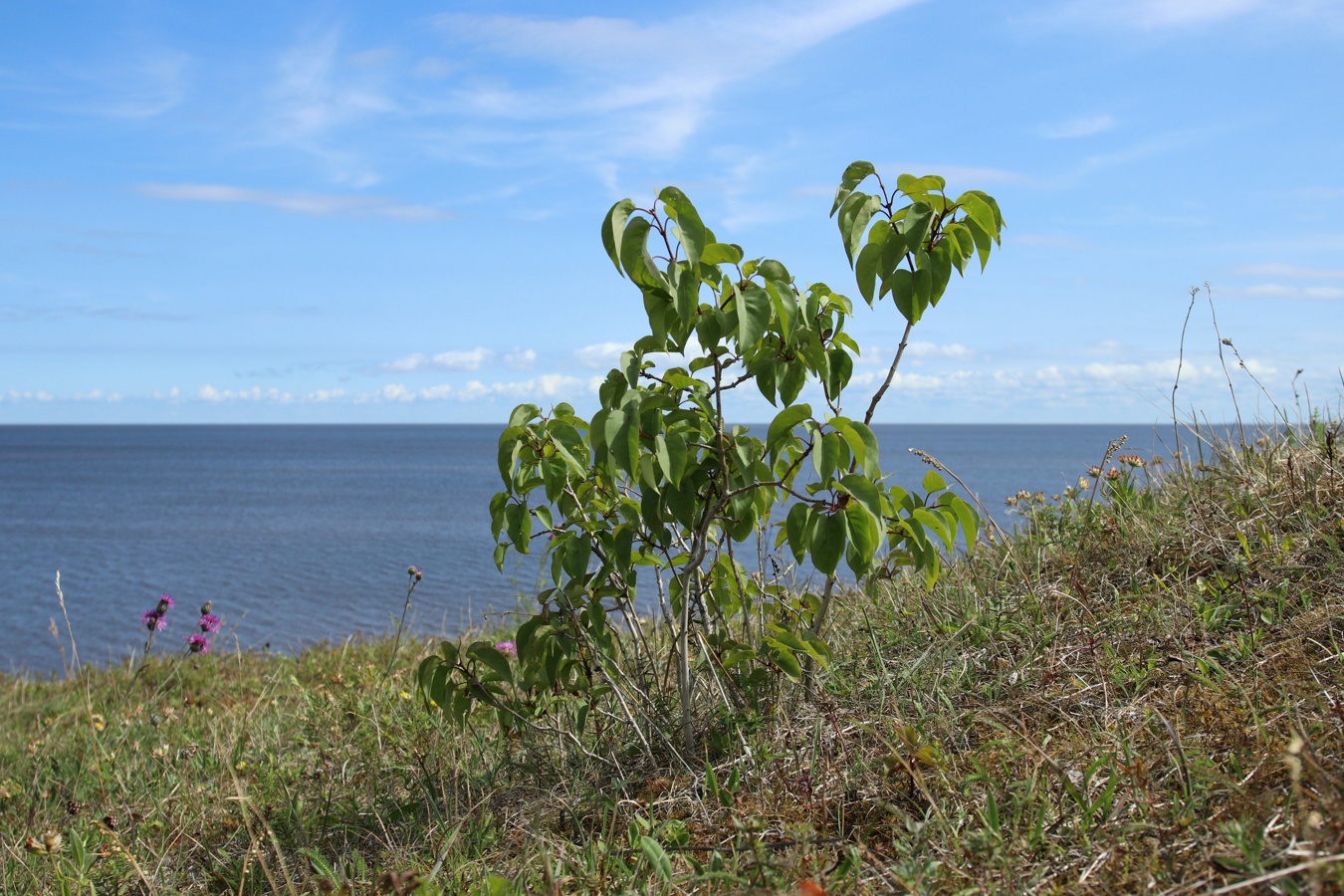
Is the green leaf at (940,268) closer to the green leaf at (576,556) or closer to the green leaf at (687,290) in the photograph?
the green leaf at (687,290)

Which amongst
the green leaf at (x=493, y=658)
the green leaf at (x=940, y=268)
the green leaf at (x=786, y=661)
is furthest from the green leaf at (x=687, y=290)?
the green leaf at (x=493, y=658)

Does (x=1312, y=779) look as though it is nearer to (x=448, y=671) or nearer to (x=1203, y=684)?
(x=1203, y=684)

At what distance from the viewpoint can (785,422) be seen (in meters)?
2.53

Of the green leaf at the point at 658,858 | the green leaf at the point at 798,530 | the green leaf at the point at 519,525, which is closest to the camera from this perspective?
the green leaf at the point at 658,858

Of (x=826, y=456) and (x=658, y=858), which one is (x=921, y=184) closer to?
(x=826, y=456)

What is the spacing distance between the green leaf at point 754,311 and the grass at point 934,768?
1.23m

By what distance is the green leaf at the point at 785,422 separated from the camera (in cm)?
250

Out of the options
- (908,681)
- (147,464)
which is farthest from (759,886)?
(147,464)

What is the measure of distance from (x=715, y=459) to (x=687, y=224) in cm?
73

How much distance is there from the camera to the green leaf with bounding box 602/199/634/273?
2374 millimetres

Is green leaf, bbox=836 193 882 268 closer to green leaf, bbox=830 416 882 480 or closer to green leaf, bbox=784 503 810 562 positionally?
green leaf, bbox=830 416 882 480

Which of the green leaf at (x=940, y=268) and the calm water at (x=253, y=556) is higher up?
the green leaf at (x=940, y=268)

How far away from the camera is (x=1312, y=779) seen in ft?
6.81

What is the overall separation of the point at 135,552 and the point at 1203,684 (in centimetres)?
3003
